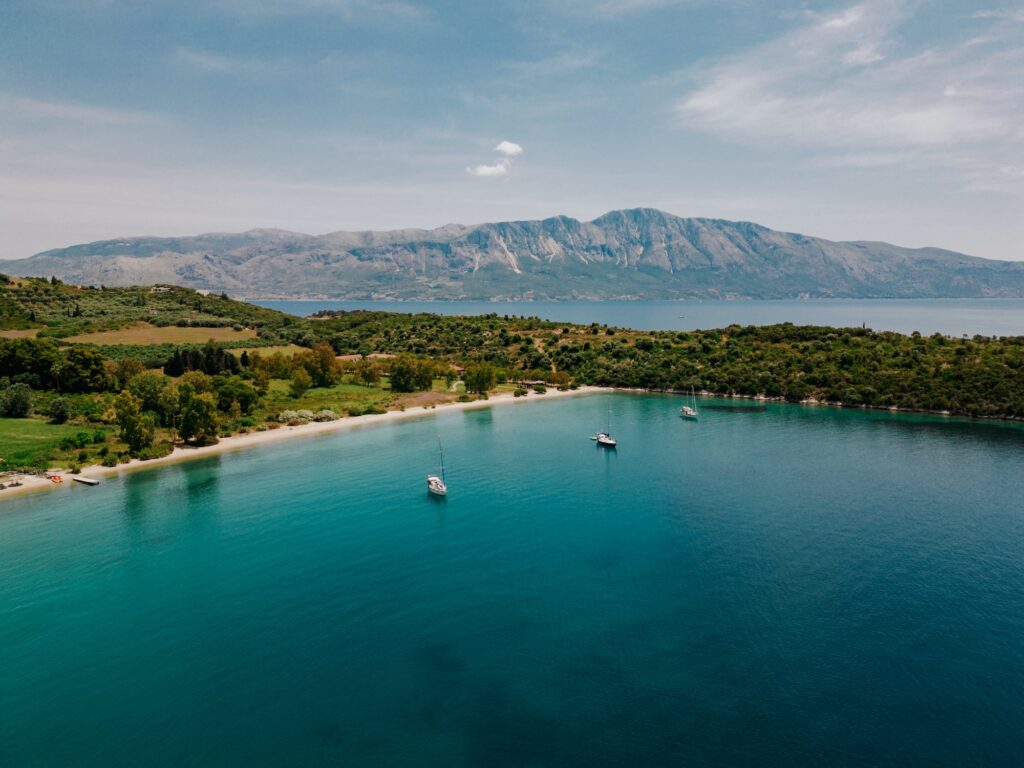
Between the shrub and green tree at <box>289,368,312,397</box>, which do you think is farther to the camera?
green tree at <box>289,368,312,397</box>

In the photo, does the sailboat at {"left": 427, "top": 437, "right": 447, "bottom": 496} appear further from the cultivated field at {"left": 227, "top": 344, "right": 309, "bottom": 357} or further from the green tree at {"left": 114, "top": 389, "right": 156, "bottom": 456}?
the cultivated field at {"left": 227, "top": 344, "right": 309, "bottom": 357}

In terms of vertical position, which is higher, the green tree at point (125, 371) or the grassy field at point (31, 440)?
the green tree at point (125, 371)

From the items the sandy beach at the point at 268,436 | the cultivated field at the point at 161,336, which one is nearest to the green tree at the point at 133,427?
the sandy beach at the point at 268,436

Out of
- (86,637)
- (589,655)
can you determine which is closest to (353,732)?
(589,655)

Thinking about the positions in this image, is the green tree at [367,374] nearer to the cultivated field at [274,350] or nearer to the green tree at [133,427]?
the cultivated field at [274,350]

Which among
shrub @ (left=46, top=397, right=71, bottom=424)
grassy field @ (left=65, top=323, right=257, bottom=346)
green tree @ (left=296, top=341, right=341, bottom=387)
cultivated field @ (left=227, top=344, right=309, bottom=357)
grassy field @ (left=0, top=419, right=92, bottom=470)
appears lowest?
grassy field @ (left=0, top=419, right=92, bottom=470)

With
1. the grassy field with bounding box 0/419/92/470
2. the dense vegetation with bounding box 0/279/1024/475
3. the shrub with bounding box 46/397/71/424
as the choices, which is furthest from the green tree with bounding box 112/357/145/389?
the grassy field with bounding box 0/419/92/470

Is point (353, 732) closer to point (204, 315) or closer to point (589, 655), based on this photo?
point (589, 655)
